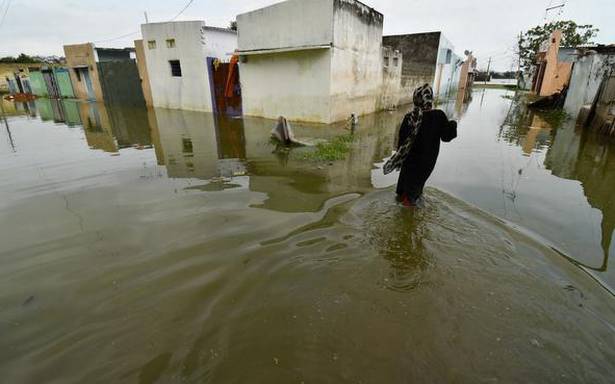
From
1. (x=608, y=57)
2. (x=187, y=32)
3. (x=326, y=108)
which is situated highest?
(x=187, y=32)

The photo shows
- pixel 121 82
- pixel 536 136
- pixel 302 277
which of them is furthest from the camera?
pixel 121 82

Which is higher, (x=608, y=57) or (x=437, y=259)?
(x=608, y=57)

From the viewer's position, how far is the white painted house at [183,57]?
15.1m

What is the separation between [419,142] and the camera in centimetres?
377

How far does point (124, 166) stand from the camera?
6.52 m

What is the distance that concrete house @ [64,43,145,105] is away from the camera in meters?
19.3

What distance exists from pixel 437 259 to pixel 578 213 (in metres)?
2.76

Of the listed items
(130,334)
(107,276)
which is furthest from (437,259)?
(107,276)

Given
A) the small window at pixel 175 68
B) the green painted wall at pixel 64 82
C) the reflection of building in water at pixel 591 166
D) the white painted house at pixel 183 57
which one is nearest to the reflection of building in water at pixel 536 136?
the reflection of building in water at pixel 591 166

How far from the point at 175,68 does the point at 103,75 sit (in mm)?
7946

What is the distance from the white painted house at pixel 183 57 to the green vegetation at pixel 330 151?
971 centimetres

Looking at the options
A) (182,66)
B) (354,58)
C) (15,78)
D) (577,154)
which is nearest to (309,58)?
(354,58)

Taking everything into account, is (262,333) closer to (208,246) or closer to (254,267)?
(254,267)

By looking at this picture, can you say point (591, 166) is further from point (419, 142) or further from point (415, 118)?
point (415, 118)
